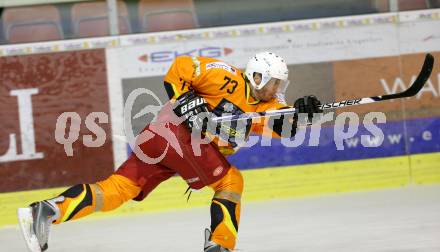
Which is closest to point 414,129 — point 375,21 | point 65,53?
point 375,21

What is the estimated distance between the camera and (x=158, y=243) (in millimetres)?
4680

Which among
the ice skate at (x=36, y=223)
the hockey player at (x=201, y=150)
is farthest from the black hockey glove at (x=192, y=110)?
the ice skate at (x=36, y=223)

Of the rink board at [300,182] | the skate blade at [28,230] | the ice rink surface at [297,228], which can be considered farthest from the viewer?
the rink board at [300,182]

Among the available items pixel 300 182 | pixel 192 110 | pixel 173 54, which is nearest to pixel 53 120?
pixel 173 54

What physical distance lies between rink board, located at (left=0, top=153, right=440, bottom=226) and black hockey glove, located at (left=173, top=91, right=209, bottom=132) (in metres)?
1.99

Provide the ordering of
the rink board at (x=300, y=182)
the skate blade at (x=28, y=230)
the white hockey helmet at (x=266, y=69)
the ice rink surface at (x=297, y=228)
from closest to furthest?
the skate blade at (x=28, y=230) → the white hockey helmet at (x=266, y=69) → the ice rink surface at (x=297, y=228) → the rink board at (x=300, y=182)

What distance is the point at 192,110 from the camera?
3955 millimetres

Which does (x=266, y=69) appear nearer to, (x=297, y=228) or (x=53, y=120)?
(x=297, y=228)

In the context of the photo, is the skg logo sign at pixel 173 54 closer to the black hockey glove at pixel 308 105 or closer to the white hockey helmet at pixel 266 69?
the white hockey helmet at pixel 266 69

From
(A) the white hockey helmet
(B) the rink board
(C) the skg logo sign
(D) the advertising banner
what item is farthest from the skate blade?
(C) the skg logo sign

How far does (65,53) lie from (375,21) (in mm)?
2330

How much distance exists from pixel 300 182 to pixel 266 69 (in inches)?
89.7

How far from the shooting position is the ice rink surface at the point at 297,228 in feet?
14.3

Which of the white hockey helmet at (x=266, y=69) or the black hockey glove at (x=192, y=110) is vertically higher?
the white hockey helmet at (x=266, y=69)
